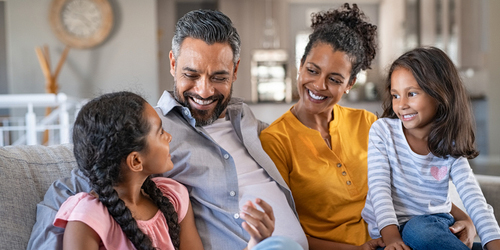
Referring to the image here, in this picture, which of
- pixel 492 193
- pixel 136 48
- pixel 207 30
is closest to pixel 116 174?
pixel 207 30

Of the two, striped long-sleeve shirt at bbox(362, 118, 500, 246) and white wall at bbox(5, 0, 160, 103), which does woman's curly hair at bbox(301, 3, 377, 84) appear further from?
white wall at bbox(5, 0, 160, 103)

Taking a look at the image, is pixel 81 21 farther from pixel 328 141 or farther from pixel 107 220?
pixel 107 220

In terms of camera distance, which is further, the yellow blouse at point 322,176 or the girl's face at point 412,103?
the yellow blouse at point 322,176

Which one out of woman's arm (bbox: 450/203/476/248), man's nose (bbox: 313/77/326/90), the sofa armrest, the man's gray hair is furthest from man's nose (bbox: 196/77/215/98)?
the sofa armrest

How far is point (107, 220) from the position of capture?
1165 millimetres

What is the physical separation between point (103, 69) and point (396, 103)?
509cm

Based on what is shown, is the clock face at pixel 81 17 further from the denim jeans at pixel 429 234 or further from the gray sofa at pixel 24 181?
the denim jeans at pixel 429 234

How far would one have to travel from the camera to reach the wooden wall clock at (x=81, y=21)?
5.75 meters

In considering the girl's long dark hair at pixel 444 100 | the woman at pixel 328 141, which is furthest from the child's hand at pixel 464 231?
the girl's long dark hair at pixel 444 100

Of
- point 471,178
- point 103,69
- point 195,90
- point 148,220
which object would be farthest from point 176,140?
point 103,69

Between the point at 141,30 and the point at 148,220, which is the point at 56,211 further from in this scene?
the point at 141,30

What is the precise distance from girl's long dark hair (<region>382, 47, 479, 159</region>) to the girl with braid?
2.64 feet

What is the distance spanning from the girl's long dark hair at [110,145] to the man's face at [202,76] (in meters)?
0.36

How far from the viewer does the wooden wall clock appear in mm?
5746
